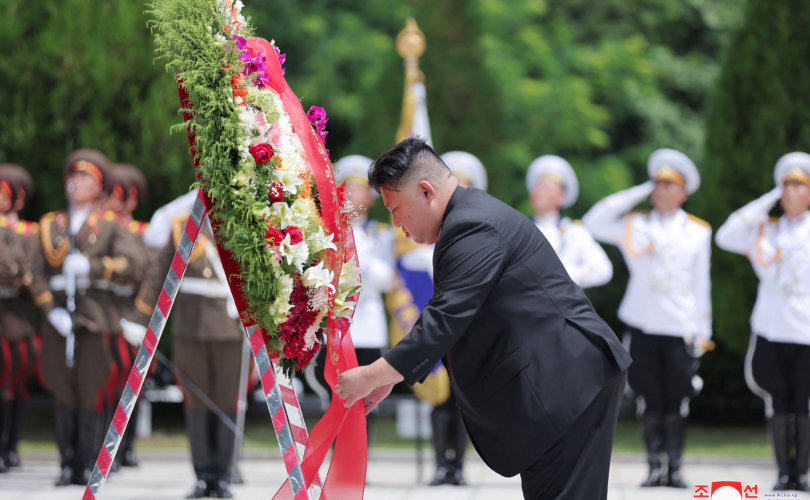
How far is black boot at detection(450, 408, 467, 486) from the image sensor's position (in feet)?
26.1

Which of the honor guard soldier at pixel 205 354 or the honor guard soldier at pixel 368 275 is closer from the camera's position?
the honor guard soldier at pixel 205 354

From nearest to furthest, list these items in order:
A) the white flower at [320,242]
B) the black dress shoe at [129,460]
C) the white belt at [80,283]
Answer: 1. the white flower at [320,242]
2. the white belt at [80,283]
3. the black dress shoe at [129,460]

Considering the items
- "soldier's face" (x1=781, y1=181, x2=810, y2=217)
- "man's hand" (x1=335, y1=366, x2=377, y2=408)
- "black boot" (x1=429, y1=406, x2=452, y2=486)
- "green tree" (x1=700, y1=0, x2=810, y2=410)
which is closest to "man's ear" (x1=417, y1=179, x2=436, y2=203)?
"man's hand" (x1=335, y1=366, x2=377, y2=408)

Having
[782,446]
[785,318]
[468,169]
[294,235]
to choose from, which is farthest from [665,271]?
[294,235]

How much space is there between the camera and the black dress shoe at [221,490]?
721 centimetres

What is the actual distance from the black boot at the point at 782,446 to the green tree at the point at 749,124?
112 inches

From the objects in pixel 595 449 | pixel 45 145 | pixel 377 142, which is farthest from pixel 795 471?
pixel 45 145

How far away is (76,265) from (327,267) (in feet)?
14.1

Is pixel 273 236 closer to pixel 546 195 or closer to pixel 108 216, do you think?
pixel 546 195

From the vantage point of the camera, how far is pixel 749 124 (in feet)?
35.1

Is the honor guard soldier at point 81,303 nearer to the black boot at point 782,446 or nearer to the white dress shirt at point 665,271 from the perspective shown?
the white dress shirt at point 665,271

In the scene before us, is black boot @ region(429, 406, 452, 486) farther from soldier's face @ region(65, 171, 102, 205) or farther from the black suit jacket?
the black suit jacket

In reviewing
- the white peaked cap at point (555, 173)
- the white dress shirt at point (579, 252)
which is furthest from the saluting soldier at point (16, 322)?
the white dress shirt at point (579, 252)

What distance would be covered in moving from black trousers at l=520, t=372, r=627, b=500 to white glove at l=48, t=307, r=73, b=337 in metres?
4.78
